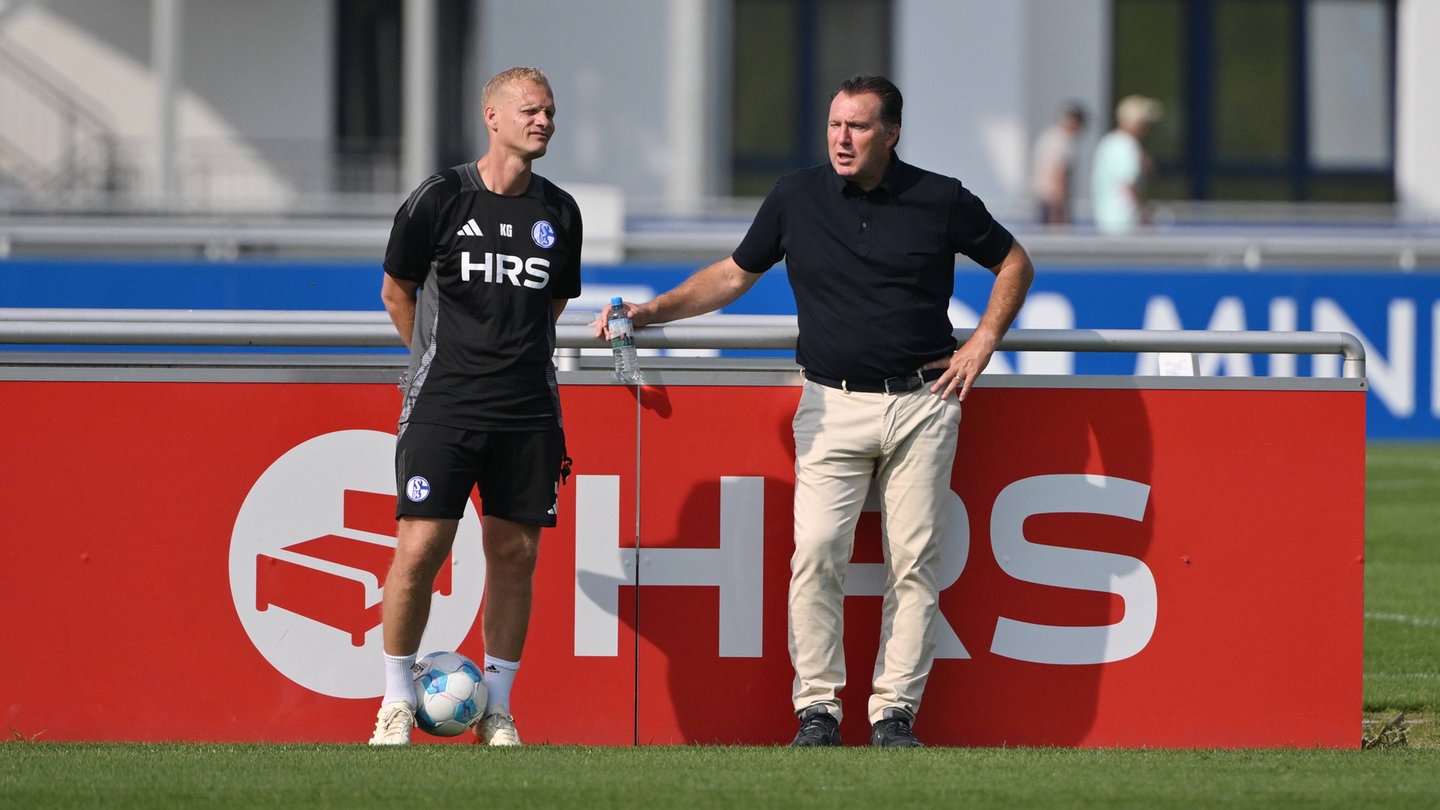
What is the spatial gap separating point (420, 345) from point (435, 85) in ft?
64.3

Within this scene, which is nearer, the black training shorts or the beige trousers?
the black training shorts

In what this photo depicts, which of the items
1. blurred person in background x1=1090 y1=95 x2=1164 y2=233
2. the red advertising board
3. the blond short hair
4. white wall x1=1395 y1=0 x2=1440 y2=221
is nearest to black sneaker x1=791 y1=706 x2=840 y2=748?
the red advertising board

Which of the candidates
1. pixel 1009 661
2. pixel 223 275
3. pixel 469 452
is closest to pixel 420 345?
pixel 469 452

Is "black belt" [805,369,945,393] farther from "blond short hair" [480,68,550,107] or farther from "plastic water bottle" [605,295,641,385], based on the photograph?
"blond short hair" [480,68,550,107]

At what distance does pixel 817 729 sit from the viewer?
18.1 feet

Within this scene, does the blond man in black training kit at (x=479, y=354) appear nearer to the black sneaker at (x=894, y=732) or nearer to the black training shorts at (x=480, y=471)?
the black training shorts at (x=480, y=471)

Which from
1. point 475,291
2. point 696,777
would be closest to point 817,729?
point 696,777

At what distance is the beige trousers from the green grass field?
283 mm

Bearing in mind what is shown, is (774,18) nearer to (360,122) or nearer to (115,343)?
(360,122)

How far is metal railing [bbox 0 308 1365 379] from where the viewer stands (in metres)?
5.64

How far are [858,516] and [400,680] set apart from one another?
4.80 feet

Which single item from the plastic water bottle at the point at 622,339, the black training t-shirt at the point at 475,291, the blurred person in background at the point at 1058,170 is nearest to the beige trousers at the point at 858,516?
the plastic water bottle at the point at 622,339

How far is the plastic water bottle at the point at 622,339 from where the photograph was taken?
5.57 metres

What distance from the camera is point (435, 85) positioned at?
79.7 feet
